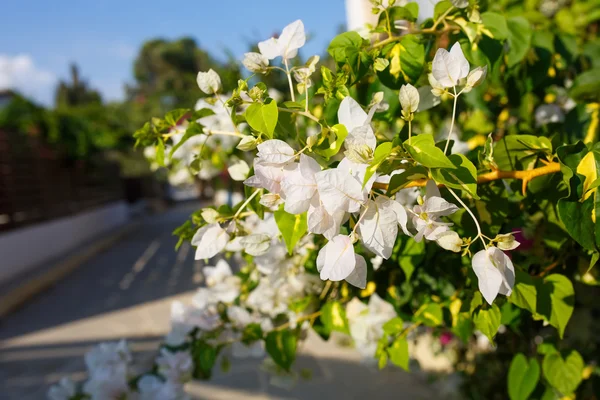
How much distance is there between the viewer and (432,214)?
447 mm

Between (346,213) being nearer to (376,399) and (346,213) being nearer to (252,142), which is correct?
(252,142)

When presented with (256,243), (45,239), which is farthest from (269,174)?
(45,239)

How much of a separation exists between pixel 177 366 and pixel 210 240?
1.59 ft

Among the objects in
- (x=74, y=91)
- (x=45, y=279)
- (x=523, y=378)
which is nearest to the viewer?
(x=523, y=378)

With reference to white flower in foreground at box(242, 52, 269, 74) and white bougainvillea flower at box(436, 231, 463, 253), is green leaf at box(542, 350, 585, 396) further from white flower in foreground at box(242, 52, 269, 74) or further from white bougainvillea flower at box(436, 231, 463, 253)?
white flower in foreground at box(242, 52, 269, 74)

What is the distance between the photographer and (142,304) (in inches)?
172

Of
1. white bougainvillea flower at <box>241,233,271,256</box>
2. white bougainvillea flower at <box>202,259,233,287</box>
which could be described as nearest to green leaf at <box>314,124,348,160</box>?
white bougainvillea flower at <box>241,233,271,256</box>

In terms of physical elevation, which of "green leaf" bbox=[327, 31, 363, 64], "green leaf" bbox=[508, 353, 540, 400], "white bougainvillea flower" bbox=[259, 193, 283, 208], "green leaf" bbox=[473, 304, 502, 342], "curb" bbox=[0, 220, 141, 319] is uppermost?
"green leaf" bbox=[327, 31, 363, 64]

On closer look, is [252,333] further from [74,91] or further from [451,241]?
[74,91]

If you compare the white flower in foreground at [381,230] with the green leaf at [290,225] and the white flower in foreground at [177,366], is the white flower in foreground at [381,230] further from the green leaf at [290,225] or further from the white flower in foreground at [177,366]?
the white flower in foreground at [177,366]

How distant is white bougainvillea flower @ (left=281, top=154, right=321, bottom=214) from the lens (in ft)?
1.38

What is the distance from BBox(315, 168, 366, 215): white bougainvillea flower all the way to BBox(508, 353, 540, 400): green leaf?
1.60 ft

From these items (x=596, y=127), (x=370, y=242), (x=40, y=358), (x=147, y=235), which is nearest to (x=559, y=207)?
(x=370, y=242)

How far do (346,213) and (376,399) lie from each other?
1990 mm
